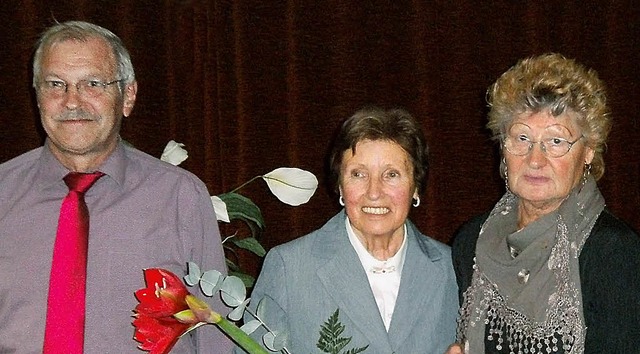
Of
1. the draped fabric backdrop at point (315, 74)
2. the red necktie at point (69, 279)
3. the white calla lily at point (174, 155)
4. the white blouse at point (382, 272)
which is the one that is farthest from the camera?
the draped fabric backdrop at point (315, 74)

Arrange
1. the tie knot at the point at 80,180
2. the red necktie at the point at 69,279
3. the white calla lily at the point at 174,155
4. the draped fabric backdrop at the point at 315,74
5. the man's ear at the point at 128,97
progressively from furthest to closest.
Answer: the draped fabric backdrop at the point at 315,74
the white calla lily at the point at 174,155
the man's ear at the point at 128,97
the tie knot at the point at 80,180
the red necktie at the point at 69,279

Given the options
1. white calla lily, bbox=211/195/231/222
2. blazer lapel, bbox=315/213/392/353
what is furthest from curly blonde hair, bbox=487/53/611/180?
Answer: white calla lily, bbox=211/195/231/222

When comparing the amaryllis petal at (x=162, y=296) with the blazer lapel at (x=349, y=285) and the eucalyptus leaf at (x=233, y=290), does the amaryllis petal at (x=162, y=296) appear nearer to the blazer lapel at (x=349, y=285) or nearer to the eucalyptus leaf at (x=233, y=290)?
the eucalyptus leaf at (x=233, y=290)

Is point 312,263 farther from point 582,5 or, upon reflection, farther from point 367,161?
point 582,5

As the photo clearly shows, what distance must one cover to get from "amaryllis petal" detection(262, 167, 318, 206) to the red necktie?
1.72 ft

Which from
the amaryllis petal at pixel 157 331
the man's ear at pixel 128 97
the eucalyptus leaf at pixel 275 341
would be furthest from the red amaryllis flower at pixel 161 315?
the man's ear at pixel 128 97

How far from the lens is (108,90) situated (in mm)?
1995

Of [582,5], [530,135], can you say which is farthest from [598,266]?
[582,5]

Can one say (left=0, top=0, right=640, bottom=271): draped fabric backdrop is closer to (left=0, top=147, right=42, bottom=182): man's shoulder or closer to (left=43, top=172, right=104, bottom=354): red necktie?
(left=0, top=147, right=42, bottom=182): man's shoulder

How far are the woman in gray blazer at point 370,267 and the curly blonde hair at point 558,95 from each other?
25cm

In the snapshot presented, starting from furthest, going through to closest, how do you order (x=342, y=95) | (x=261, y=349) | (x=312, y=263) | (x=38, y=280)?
(x=342, y=95) < (x=312, y=263) < (x=38, y=280) < (x=261, y=349)

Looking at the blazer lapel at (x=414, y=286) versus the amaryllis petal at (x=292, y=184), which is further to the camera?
the amaryllis petal at (x=292, y=184)

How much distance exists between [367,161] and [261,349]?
913 mm

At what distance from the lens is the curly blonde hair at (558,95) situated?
6.59ft
